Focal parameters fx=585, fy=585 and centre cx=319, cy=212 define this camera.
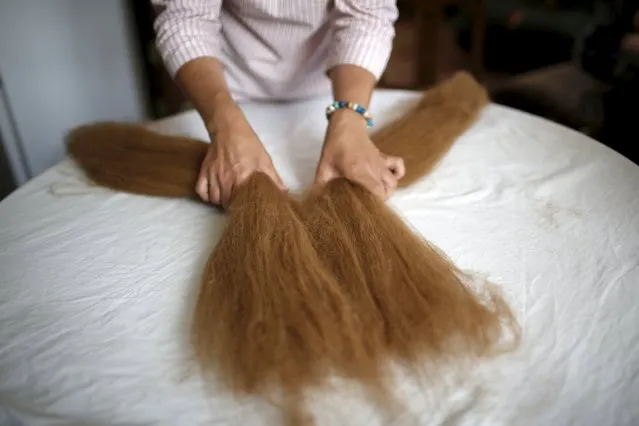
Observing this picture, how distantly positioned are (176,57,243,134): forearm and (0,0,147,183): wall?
722 mm

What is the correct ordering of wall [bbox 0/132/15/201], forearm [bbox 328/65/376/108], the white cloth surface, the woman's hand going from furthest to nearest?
wall [bbox 0/132/15/201] < forearm [bbox 328/65/376/108] < the woman's hand < the white cloth surface

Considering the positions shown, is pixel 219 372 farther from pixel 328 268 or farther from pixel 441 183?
pixel 441 183

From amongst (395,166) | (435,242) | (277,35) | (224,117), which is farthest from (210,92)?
(435,242)

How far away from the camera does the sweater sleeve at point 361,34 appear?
2.94ft

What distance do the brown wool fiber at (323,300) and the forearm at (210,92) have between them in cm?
10

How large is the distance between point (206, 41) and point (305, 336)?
0.56m

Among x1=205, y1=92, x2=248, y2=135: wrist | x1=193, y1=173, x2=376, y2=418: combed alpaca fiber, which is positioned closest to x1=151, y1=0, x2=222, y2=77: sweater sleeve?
x1=205, y1=92, x2=248, y2=135: wrist

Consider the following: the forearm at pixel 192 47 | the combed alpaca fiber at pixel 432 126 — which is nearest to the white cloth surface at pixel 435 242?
the combed alpaca fiber at pixel 432 126

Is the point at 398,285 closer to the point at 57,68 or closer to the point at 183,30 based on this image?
the point at 183,30

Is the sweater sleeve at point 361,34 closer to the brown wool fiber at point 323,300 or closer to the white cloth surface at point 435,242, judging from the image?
the white cloth surface at point 435,242

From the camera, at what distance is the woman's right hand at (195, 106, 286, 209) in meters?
0.77

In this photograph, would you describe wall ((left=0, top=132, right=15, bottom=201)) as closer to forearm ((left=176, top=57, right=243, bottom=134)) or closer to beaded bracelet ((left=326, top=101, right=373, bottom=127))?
forearm ((left=176, top=57, right=243, bottom=134))

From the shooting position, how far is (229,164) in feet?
2.54

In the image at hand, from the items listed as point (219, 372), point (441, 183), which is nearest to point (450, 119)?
point (441, 183)
